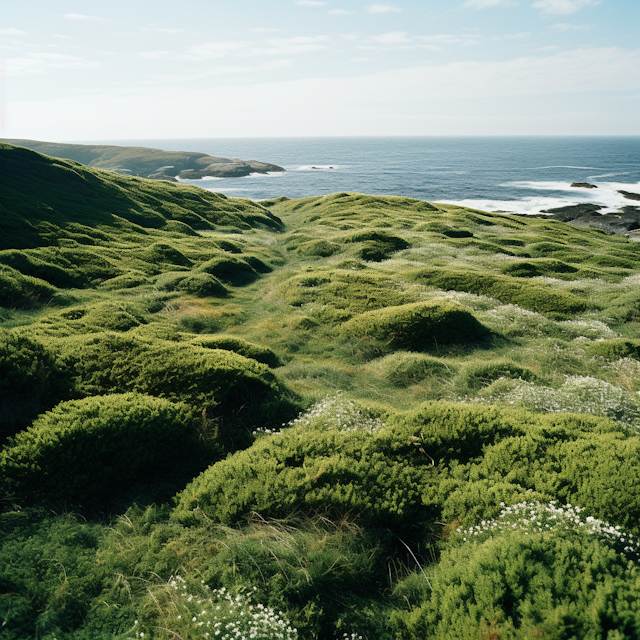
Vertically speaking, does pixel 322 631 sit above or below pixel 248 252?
below

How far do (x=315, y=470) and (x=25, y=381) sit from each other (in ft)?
25.1

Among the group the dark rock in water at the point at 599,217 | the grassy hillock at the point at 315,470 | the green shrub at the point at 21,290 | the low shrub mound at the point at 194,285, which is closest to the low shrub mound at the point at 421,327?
the grassy hillock at the point at 315,470

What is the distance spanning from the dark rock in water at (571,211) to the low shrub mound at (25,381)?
94.8 m

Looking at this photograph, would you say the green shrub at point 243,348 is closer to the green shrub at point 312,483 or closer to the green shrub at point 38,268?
the green shrub at point 312,483

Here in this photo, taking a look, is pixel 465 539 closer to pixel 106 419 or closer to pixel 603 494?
pixel 603 494

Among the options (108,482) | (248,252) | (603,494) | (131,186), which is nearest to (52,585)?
(108,482)

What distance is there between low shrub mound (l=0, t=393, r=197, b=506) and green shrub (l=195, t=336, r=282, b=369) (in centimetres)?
Result: 502

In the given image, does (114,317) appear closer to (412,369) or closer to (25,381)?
(25,381)

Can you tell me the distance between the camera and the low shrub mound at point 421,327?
17.6 metres

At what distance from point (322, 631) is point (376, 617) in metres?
0.78

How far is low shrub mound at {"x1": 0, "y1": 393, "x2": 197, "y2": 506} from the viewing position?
7.70 m

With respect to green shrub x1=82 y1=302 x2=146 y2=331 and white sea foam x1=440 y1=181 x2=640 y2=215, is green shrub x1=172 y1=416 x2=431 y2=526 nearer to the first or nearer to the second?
green shrub x1=82 y1=302 x2=146 y2=331

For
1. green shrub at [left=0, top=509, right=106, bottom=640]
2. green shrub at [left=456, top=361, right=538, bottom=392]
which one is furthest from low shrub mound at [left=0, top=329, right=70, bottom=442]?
green shrub at [left=456, top=361, right=538, bottom=392]

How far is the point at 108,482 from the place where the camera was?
8.14m
